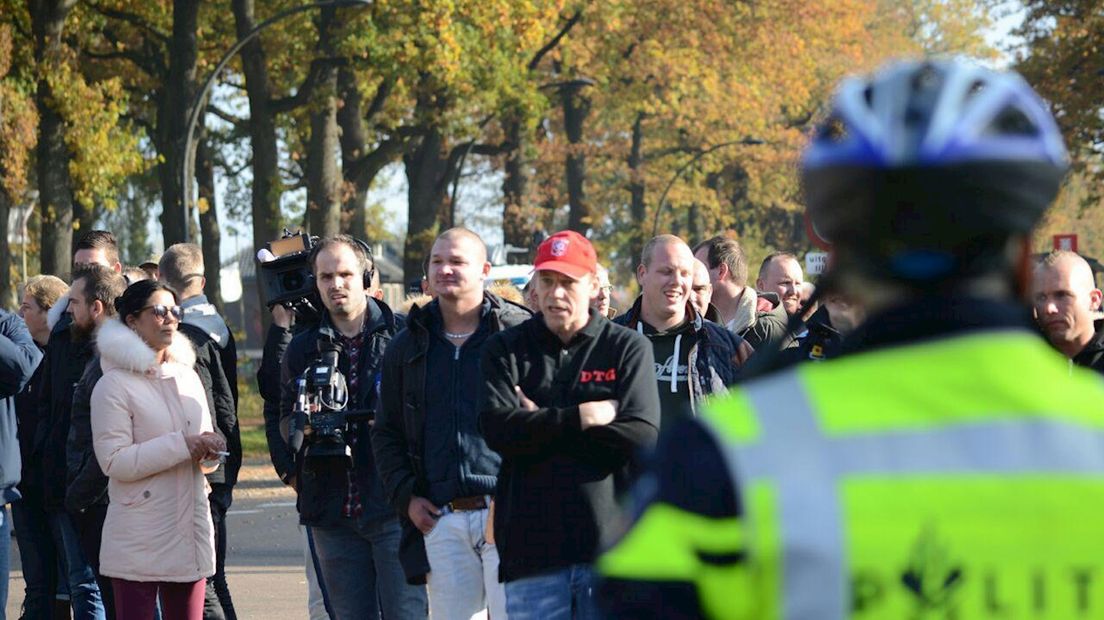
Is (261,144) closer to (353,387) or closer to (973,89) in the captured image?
(353,387)

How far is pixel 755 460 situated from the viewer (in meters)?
1.52

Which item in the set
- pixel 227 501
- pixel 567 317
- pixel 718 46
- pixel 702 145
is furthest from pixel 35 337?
pixel 702 145

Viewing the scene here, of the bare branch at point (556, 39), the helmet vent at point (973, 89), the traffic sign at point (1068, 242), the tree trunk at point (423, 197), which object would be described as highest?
Answer: the bare branch at point (556, 39)

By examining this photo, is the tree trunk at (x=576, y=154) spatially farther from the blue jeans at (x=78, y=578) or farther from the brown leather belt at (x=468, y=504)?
the brown leather belt at (x=468, y=504)

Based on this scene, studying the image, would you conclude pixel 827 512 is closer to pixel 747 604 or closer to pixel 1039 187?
pixel 747 604

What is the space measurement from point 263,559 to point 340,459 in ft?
16.0

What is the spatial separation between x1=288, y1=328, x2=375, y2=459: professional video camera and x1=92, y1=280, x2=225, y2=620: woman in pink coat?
361 mm

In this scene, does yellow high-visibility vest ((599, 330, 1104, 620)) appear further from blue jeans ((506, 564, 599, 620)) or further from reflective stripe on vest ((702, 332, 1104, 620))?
blue jeans ((506, 564, 599, 620))

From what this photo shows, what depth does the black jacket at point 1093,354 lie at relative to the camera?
5.71 meters

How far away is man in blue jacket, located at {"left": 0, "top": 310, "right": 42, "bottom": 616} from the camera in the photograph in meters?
7.64

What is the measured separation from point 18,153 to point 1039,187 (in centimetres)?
2268

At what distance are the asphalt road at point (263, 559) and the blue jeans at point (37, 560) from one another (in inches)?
42.2

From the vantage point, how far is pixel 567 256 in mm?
5855

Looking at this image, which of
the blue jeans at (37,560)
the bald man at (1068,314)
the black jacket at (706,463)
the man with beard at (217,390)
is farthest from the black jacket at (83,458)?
the black jacket at (706,463)
